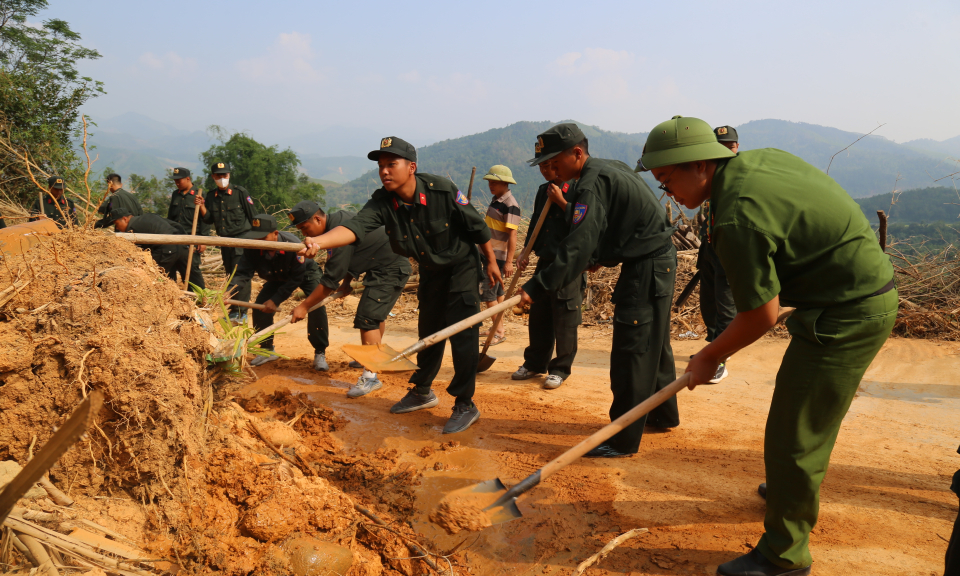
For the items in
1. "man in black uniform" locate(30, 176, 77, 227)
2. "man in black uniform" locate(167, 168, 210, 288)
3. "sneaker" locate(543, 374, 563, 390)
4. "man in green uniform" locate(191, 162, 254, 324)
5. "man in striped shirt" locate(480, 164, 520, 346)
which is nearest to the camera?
"man in black uniform" locate(30, 176, 77, 227)

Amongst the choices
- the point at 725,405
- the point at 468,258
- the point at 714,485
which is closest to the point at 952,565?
the point at 714,485

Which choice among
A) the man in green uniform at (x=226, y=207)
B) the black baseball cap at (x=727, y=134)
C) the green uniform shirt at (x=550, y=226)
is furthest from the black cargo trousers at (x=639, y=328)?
the man in green uniform at (x=226, y=207)

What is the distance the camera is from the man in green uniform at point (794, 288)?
1793mm

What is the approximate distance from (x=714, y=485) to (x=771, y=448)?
3.17 ft

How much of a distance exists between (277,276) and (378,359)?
2.62m

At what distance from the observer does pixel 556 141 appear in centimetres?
342

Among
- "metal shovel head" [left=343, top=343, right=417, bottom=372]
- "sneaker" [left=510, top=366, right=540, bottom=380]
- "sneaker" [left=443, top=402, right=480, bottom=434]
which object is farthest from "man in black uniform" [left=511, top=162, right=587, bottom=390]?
"metal shovel head" [left=343, top=343, right=417, bottom=372]

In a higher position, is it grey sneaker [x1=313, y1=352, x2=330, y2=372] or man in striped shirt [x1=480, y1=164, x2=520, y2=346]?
man in striped shirt [x1=480, y1=164, x2=520, y2=346]

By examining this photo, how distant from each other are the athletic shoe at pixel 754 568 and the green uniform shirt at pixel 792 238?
107cm

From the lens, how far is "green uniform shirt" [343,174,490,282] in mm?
3672

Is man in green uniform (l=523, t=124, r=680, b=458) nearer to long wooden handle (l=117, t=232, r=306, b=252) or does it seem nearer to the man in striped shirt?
long wooden handle (l=117, t=232, r=306, b=252)

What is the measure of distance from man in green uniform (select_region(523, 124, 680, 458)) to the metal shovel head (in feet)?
2.87

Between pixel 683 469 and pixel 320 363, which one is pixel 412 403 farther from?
pixel 683 469

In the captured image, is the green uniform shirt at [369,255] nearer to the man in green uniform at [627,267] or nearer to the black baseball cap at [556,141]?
the black baseball cap at [556,141]
